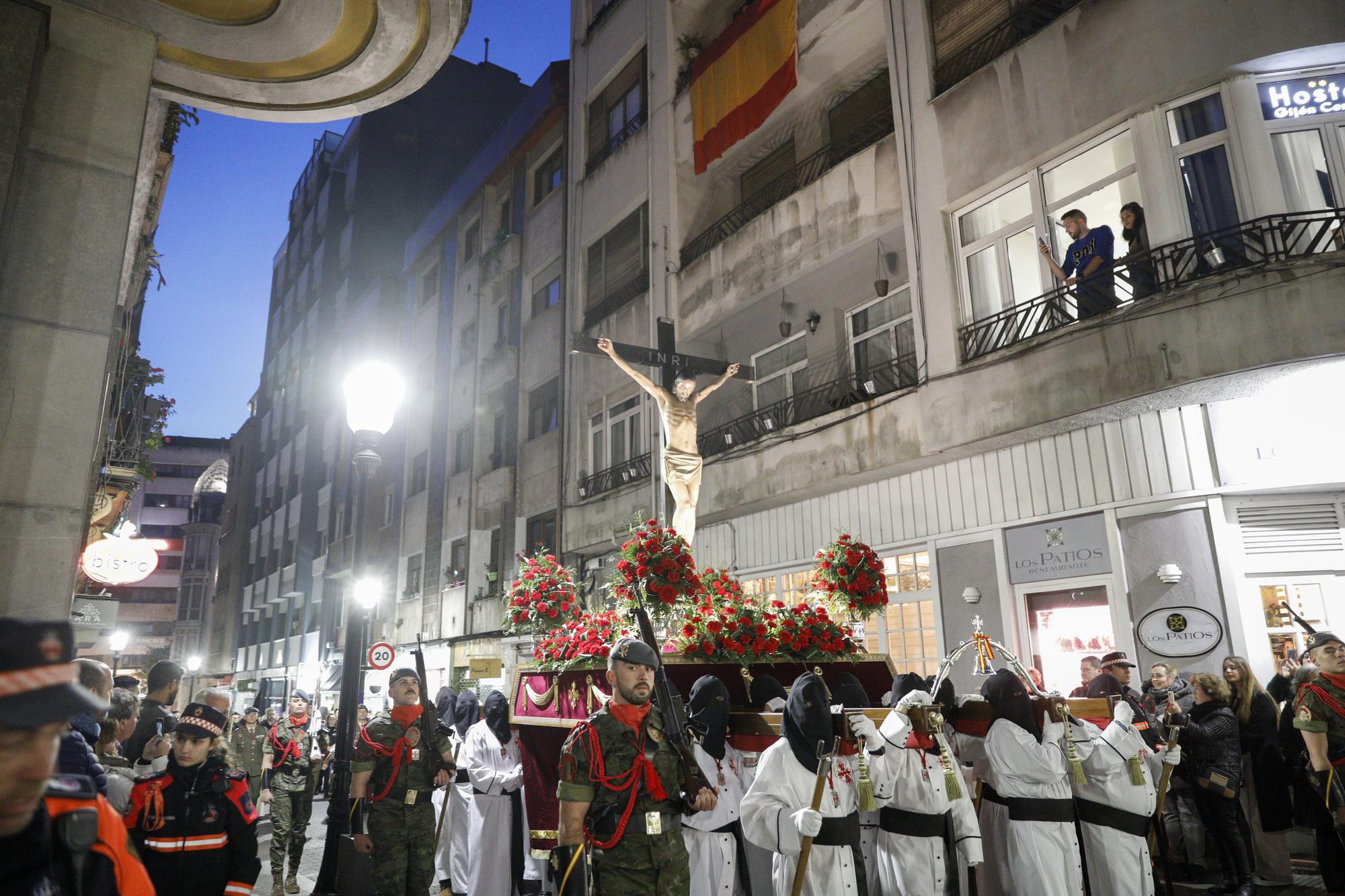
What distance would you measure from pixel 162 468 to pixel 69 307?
94.9 m

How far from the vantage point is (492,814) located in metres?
→ 9.07

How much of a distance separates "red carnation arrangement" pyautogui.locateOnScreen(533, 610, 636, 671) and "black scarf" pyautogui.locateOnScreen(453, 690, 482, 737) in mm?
1723

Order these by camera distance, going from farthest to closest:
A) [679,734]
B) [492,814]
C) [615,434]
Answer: [615,434], [492,814], [679,734]

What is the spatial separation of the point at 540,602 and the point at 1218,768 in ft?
21.9

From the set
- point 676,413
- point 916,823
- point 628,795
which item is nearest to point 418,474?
point 676,413

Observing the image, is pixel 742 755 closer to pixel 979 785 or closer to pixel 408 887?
pixel 979 785

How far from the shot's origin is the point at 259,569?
52.3 m

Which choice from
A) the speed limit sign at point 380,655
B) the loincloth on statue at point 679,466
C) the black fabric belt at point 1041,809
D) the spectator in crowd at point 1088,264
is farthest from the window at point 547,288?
the black fabric belt at point 1041,809

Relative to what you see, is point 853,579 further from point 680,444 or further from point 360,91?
point 360,91

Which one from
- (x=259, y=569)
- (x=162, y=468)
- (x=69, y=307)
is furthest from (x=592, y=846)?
(x=162, y=468)

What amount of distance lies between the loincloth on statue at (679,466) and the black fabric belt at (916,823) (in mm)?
5900

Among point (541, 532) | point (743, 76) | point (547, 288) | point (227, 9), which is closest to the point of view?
point (227, 9)

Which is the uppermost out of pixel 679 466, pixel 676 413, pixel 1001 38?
pixel 1001 38

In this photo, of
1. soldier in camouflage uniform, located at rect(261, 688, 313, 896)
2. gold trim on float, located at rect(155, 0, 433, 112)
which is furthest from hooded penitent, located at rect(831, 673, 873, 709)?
soldier in camouflage uniform, located at rect(261, 688, 313, 896)
